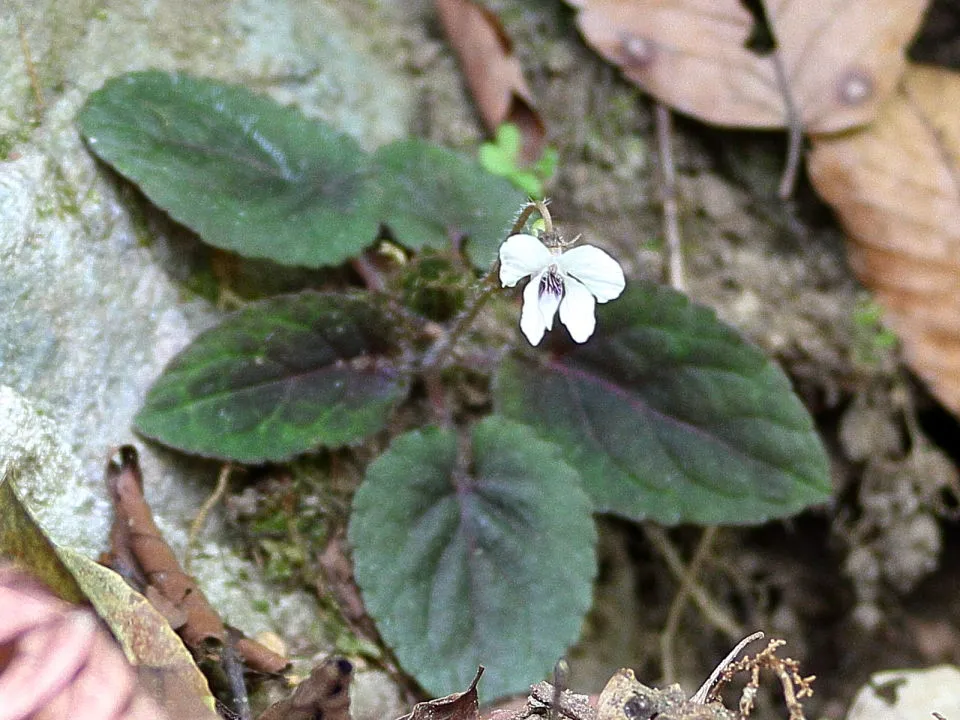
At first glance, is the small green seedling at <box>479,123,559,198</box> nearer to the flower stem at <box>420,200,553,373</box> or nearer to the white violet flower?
the flower stem at <box>420,200,553,373</box>

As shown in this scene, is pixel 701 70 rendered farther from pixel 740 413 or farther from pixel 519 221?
pixel 519 221

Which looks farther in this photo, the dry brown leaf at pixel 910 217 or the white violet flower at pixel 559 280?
the dry brown leaf at pixel 910 217

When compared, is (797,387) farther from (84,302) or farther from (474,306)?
(84,302)

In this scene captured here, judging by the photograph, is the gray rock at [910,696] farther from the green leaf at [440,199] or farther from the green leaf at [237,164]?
the green leaf at [237,164]

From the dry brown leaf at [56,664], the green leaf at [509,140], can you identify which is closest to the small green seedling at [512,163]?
the green leaf at [509,140]

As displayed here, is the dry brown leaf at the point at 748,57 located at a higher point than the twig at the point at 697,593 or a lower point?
higher

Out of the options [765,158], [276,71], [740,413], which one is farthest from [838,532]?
[276,71]

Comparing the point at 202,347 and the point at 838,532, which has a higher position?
the point at 202,347
